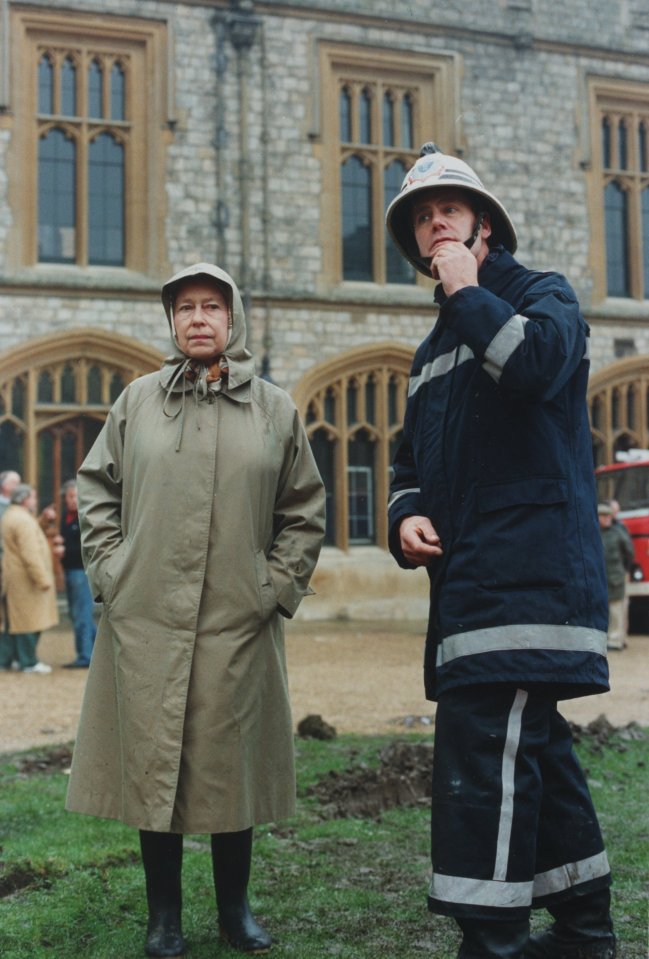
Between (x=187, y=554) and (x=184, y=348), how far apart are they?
63cm

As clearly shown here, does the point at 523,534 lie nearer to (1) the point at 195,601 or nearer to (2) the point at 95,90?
(1) the point at 195,601

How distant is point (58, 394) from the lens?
13523mm

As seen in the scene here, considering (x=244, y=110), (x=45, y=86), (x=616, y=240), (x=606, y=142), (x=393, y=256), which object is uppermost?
(x=606, y=142)

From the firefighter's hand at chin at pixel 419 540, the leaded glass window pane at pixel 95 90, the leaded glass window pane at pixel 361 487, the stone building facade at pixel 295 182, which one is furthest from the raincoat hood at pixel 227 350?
the leaded glass window pane at pixel 95 90

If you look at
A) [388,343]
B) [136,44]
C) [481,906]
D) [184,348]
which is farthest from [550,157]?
[481,906]

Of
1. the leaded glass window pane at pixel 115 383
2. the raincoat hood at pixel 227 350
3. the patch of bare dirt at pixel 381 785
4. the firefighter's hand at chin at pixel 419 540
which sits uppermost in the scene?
the leaded glass window pane at pixel 115 383

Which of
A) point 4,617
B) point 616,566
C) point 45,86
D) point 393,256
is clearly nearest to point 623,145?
point 393,256

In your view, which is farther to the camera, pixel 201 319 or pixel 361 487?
pixel 361 487

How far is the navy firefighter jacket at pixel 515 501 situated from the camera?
2.59m

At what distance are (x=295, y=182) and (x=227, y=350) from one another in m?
11.8

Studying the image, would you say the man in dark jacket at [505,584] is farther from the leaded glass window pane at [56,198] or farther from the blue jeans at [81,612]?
the leaded glass window pane at [56,198]

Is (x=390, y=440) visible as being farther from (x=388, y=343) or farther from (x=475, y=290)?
(x=475, y=290)

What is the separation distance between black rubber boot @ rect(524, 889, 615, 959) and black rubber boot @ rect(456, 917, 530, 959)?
1.09 feet

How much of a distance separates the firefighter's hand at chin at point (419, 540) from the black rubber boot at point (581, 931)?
37.0 inches
